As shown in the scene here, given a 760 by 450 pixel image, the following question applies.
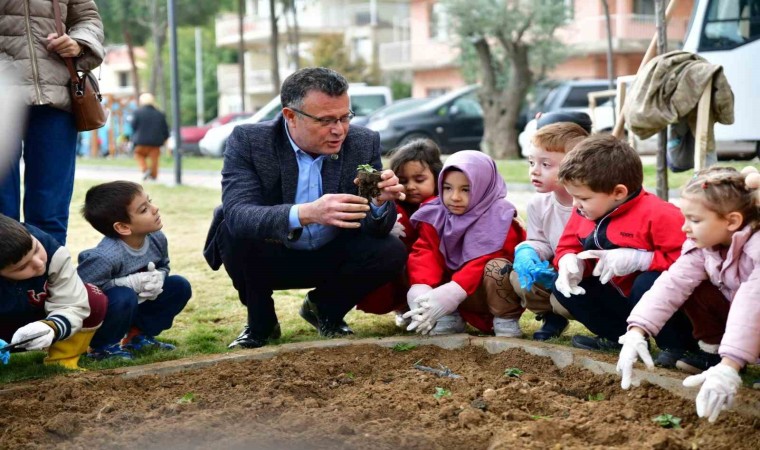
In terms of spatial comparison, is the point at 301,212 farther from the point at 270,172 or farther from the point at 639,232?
the point at 639,232

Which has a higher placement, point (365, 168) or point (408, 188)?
point (365, 168)

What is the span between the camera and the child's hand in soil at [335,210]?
4098 millimetres

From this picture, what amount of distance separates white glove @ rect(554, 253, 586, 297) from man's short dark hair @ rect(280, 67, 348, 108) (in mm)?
1220

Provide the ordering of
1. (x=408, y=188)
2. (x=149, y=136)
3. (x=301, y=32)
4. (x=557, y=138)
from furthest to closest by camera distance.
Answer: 1. (x=301, y=32)
2. (x=149, y=136)
3. (x=408, y=188)
4. (x=557, y=138)

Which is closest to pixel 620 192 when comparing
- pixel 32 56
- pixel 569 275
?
pixel 569 275

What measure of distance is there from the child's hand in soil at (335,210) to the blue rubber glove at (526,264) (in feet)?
2.32

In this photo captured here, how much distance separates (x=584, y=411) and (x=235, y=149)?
202cm

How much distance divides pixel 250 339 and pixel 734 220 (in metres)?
2.29

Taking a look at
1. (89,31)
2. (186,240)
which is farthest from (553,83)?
(89,31)

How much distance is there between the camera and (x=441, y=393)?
367cm

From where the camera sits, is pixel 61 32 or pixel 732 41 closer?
pixel 61 32

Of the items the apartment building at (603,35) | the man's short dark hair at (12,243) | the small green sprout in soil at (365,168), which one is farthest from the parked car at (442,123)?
the man's short dark hair at (12,243)

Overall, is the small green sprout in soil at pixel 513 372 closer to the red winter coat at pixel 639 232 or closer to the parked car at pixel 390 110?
the red winter coat at pixel 639 232

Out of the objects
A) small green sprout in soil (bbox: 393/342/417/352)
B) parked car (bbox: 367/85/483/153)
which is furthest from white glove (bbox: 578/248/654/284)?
parked car (bbox: 367/85/483/153)
